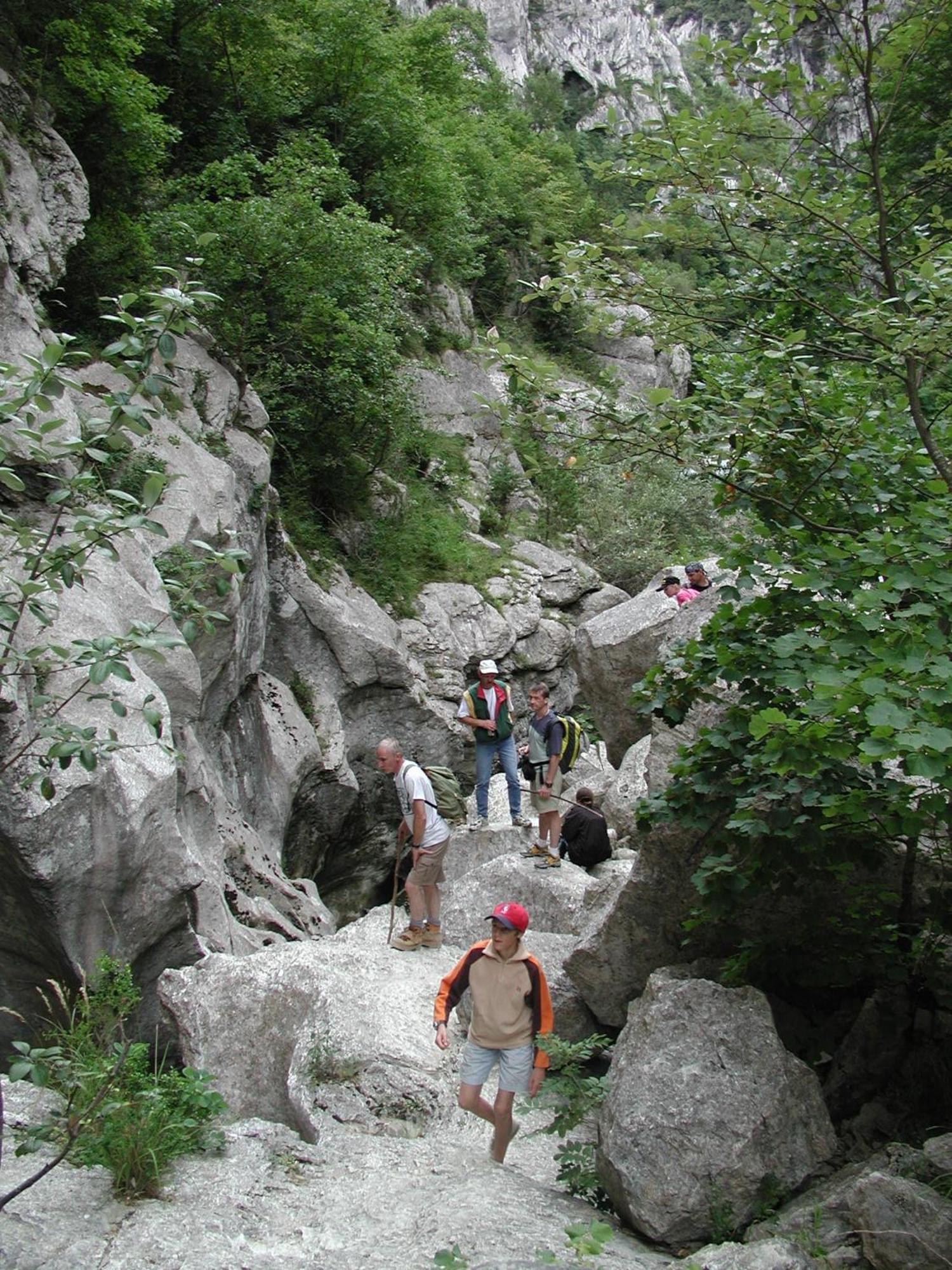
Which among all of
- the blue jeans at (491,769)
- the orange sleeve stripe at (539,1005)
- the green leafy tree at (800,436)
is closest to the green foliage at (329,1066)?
the orange sleeve stripe at (539,1005)

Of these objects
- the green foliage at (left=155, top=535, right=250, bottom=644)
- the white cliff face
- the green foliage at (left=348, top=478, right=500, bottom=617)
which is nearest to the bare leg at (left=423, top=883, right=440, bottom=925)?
the green foliage at (left=155, top=535, right=250, bottom=644)

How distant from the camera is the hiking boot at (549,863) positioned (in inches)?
375

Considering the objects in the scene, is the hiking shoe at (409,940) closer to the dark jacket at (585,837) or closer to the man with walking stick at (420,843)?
the man with walking stick at (420,843)

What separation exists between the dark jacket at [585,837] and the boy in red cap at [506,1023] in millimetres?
4625

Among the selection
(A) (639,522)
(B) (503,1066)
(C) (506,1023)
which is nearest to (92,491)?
(C) (506,1023)

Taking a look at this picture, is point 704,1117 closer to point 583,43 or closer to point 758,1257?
point 758,1257

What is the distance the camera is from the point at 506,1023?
17.8 ft

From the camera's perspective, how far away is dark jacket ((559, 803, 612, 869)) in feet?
33.0

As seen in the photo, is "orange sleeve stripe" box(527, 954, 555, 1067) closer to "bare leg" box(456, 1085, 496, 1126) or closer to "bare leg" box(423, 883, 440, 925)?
"bare leg" box(456, 1085, 496, 1126)

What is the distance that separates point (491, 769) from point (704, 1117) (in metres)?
6.33

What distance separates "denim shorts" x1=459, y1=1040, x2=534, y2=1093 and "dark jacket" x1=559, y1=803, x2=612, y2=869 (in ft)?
15.1

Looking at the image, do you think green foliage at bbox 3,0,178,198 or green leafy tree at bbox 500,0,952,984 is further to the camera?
green foliage at bbox 3,0,178,198

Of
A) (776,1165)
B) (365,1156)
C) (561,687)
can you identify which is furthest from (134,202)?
(776,1165)

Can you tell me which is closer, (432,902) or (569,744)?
(432,902)
